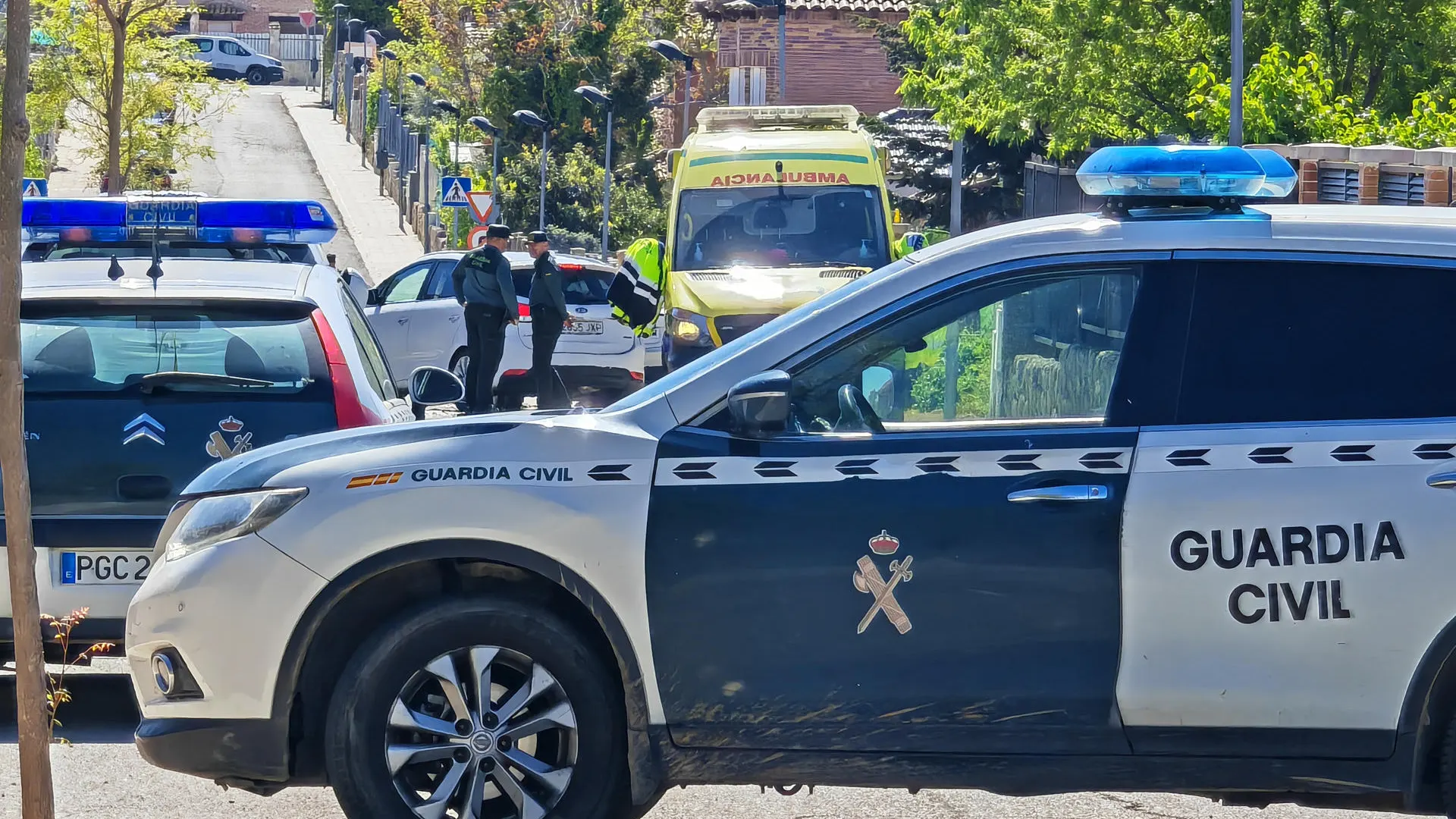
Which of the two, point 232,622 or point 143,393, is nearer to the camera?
point 232,622

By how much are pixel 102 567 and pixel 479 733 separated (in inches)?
88.7

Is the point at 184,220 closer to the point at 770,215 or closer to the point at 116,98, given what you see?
the point at 770,215

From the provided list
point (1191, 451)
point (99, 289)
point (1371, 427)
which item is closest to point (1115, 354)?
point (1191, 451)

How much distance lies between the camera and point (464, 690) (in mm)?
4688

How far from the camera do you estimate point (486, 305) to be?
1600 centimetres

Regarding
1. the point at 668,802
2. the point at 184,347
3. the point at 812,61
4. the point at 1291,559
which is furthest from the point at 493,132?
the point at 1291,559

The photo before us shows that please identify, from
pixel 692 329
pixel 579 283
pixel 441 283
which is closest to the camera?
pixel 692 329

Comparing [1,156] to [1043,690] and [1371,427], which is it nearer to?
[1043,690]

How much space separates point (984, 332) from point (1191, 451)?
628 mm

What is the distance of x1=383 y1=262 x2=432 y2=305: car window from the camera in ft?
61.5

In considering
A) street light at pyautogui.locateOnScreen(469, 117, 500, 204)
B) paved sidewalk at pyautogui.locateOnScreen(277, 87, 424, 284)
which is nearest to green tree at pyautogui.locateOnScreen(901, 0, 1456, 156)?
paved sidewalk at pyautogui.locateOnScreen(277, 87, 424, 284)

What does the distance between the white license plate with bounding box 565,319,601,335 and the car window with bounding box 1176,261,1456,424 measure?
1381cm

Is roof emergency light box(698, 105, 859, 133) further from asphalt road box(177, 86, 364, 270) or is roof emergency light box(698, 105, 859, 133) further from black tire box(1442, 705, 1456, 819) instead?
asphalt road box(177, 86, 364, 270)

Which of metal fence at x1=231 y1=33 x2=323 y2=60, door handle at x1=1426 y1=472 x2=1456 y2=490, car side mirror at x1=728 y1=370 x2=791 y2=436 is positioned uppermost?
metal fence at x1=231 y1=33 x2=323 y2=60
